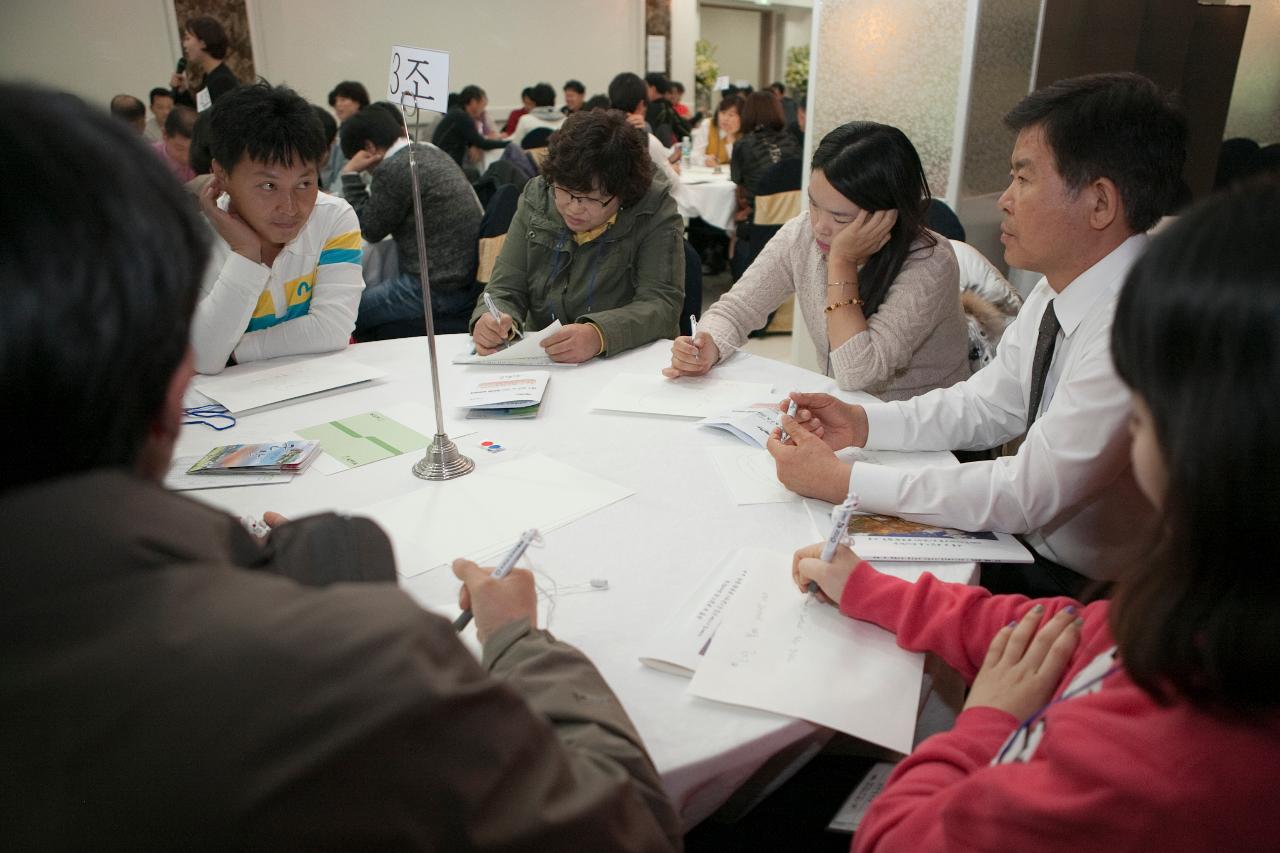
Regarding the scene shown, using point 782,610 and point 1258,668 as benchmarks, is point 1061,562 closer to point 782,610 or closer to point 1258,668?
point 782,610

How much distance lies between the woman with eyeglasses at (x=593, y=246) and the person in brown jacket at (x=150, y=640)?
155 cm

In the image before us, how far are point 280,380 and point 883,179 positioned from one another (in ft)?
4.51

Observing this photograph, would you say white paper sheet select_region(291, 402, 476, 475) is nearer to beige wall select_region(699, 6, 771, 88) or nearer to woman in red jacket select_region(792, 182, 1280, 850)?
woman in red jacket select_region(792, 182, 1280, 850)

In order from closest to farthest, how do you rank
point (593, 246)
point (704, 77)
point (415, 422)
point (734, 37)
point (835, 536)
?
point (835, 536) < point (415, 422) < point (593, 246) < point (704, 77) < point (734, 37)

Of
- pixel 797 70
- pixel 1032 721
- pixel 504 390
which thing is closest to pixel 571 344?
pixel 504 390

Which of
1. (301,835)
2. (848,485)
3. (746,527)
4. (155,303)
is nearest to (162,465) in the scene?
(155,303)

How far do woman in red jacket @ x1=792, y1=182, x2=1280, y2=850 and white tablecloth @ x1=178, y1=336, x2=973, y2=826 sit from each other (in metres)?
0.23

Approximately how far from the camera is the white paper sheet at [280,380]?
171 centimetres

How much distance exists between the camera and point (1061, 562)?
1439mm

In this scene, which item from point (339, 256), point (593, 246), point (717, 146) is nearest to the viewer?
point (339, 256)

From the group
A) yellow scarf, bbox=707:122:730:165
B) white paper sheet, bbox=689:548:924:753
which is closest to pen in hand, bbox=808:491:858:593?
white paper sheet, bbox=689:548:924:753

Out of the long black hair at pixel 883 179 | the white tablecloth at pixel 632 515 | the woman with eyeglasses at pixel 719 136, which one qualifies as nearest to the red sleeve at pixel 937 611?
the white tablecloth at pixel 632 515

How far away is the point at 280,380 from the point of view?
181cm

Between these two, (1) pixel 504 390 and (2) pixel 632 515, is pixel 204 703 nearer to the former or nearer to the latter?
(2) pixel 632 515
